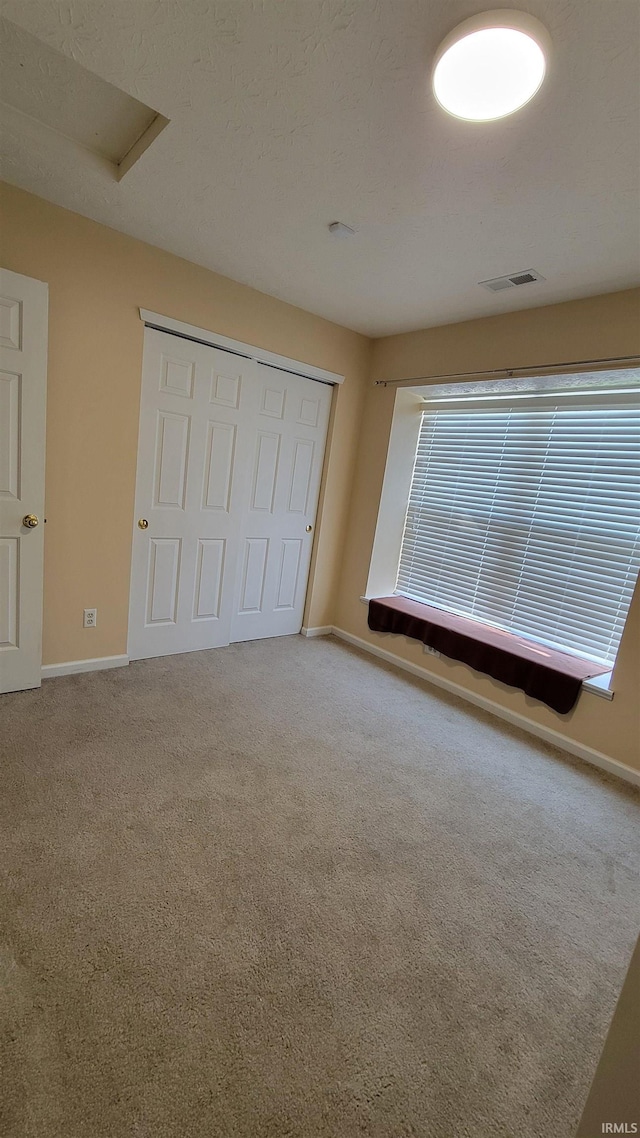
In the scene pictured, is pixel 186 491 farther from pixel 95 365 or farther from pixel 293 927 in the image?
pixel 293 927

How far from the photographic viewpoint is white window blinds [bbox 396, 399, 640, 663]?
2.69 meters

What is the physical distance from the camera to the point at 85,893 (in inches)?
55.6

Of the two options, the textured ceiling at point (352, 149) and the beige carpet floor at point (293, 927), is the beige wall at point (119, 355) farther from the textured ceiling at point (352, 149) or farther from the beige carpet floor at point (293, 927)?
the beige carpet floor at point (293, 927)

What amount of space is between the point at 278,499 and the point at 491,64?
263cm

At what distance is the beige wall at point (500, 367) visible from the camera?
7.90 ft

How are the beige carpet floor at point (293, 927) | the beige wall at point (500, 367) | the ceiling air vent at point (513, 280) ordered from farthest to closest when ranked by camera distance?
the beige wall at point (500, 367) < the ceiling air vent at point (513, 280) < the beige carpet floor at point (293, 927)

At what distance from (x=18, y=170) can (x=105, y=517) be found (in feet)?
5.43

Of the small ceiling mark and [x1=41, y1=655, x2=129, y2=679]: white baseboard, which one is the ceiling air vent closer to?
the small ceiling mark

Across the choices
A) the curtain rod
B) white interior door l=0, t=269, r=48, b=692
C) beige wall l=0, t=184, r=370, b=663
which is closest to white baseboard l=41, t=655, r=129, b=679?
beige wall l=0, t=184, r=370, b=663

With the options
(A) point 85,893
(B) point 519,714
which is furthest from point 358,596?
(A) point 85,893

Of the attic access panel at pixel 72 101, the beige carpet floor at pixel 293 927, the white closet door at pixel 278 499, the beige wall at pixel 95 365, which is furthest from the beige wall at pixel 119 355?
the attic access panel at pixel 72 101

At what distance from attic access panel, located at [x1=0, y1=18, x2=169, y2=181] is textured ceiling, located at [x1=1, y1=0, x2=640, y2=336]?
0.21 ft

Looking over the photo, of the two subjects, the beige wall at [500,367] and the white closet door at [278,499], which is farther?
the white closet door at [278,499]

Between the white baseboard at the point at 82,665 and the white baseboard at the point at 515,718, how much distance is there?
1930mm
